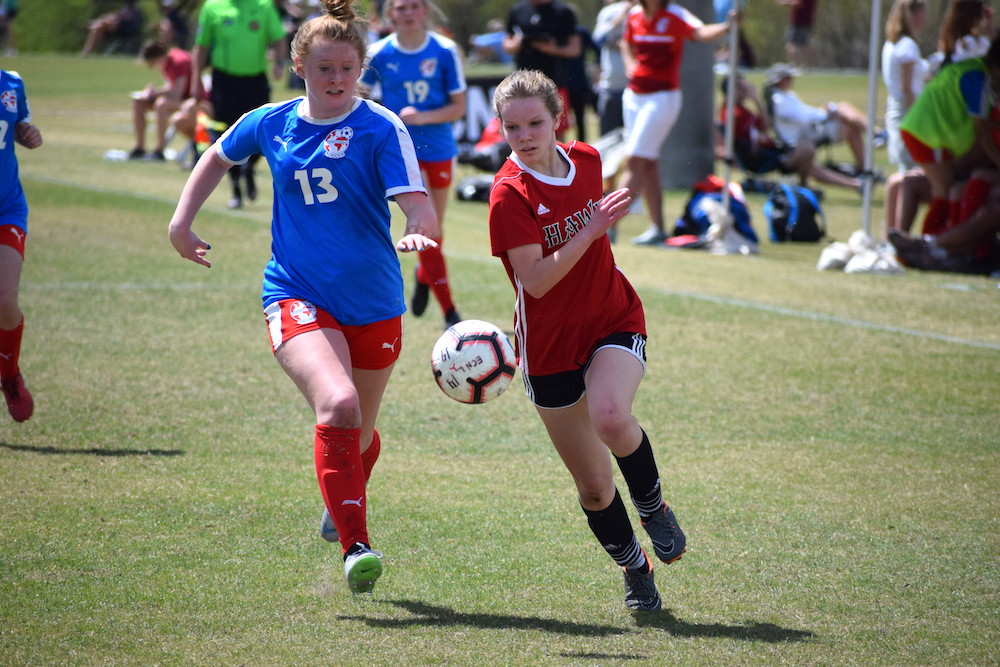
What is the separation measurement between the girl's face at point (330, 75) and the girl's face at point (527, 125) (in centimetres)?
57

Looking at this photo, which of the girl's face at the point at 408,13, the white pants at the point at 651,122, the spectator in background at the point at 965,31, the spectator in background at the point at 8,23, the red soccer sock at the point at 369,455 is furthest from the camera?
the spectator in background at the point at 8,23

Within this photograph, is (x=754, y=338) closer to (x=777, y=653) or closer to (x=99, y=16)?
(x=777, y=653)

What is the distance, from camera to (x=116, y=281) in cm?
920

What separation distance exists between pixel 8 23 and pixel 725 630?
50.3 meters

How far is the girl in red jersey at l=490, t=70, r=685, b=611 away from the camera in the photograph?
3.54 m

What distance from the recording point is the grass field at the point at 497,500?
3389mm

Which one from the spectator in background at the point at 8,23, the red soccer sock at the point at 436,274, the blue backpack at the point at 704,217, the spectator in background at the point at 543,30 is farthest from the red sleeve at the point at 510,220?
the spectator in background at the point at 8,23

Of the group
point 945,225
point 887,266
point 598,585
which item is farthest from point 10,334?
point 945,225

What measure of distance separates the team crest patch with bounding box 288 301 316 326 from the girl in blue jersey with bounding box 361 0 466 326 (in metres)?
4.16

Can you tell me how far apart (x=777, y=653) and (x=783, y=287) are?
6663 millimetres

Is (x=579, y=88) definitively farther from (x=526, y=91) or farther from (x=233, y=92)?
(x=526, y=91)

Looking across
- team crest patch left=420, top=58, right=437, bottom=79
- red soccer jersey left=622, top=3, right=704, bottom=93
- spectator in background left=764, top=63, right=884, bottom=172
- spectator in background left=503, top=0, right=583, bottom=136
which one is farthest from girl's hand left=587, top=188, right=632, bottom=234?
spectator in background left=764, top=63, right=884, bottom=172

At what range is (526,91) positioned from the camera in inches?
141

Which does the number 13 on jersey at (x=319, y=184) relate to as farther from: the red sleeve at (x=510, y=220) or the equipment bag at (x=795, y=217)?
the equipment bag at (x=795, y=217)
